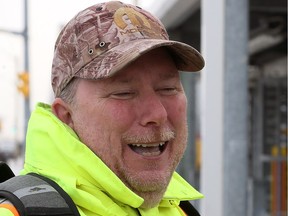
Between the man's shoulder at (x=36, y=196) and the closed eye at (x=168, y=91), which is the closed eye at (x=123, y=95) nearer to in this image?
the closed eye at (x=168, y=91)

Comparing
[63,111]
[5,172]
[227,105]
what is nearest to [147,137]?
[63,111]

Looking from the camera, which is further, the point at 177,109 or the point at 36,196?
the point at 177,109

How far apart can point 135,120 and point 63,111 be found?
240 mm

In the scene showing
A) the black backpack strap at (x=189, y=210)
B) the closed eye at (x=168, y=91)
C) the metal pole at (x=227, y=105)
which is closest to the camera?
the closed eye at (x=168, y=91)

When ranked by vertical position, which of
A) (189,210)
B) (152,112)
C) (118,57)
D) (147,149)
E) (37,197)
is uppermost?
(118,57)

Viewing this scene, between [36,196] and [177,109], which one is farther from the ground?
[177,109]

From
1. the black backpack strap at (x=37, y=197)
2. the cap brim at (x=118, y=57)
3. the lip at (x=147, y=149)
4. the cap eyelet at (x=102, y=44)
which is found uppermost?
the cap eyelet at (x=102, y=44)

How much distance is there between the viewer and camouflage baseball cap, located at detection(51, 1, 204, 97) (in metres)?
Result: 1.45

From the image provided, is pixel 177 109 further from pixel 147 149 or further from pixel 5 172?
pixel 5 172

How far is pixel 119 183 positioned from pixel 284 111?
23.5 feet

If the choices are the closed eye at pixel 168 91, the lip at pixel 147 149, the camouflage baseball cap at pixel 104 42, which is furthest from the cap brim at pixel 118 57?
the lip at pixel 147 149

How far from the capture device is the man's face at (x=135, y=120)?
147 centimetres

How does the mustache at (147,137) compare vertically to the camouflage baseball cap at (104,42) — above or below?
below

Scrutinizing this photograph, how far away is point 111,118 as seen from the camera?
4.80 feet
